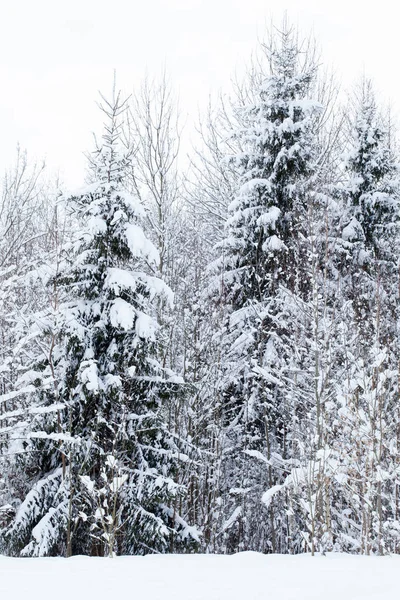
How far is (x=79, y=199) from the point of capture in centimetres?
891

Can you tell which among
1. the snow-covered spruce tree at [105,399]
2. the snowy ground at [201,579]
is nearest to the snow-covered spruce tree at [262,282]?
the snow-covered spruce tree at [105,399]

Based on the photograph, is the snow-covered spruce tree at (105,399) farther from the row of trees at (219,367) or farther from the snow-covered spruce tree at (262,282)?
the snow-covered spruce tree at (262,282)

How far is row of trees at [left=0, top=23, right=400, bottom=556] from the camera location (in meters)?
7.65

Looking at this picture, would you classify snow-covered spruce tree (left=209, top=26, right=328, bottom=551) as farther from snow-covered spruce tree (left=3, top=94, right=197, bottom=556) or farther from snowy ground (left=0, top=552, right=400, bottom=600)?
snowy ground (left=0, top=552, right=400, bottom=600)

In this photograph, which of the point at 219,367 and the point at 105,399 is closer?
the point at 105,399

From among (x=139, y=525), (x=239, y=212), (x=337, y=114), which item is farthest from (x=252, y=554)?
(x=337, y=114)

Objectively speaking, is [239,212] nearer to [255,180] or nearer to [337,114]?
[255,180]

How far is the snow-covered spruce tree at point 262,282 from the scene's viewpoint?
10953 mm

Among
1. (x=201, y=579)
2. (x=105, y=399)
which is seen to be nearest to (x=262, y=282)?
(x=105, y=399)

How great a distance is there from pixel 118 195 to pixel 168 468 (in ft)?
14.3

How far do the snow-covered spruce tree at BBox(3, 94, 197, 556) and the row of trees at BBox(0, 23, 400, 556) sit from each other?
3cm

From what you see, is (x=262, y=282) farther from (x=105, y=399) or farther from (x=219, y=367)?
(x=105, y=399)

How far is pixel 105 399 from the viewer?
8422mm

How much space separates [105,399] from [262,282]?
15.0ft
